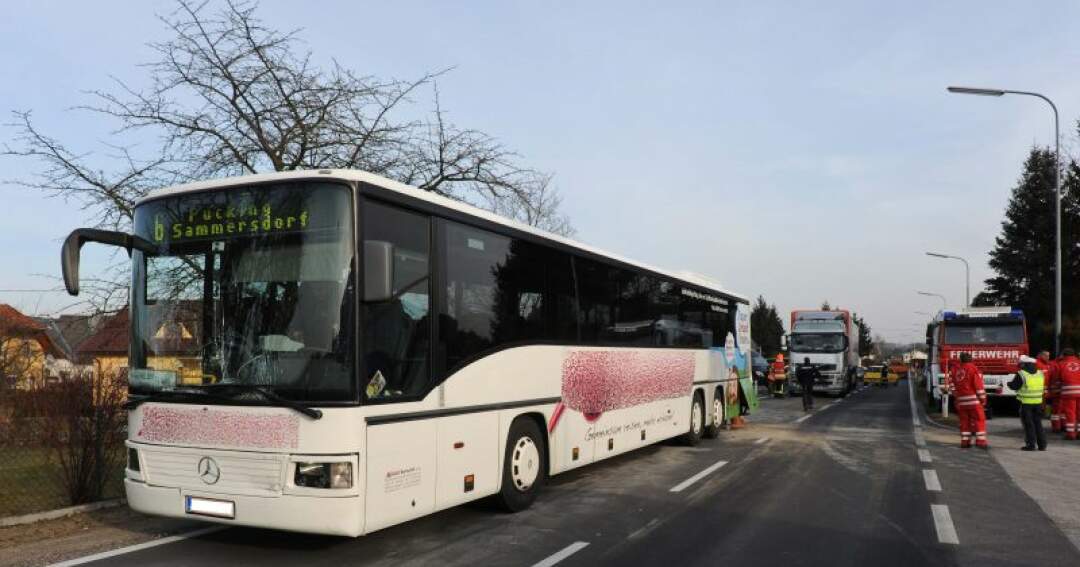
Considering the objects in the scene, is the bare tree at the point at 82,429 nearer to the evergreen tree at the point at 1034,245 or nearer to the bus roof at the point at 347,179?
the bus roof at the point at 347,179

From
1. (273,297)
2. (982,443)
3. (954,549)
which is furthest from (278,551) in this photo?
(982,443)

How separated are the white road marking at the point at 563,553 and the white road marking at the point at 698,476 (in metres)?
2.94

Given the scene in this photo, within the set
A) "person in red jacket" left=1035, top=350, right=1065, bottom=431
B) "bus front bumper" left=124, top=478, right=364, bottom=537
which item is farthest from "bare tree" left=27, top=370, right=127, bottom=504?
"person in red jacket" left=1035, top=350, right=1065, bottom=431

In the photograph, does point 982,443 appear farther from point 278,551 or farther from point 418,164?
point 278,551

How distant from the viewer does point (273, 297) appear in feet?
18.7

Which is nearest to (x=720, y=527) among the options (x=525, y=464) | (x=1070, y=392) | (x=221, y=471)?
(x=525, y=464)

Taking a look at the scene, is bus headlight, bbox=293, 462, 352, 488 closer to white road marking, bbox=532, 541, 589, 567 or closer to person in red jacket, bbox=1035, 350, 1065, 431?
white road marking, bbox=532, 541, 589, 567

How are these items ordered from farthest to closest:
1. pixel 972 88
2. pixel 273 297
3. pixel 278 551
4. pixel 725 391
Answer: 1. pixel 972 88
2. pixel 725 391
3. pixel 278 551
4. pixel 273 297

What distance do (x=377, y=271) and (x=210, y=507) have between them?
221cm

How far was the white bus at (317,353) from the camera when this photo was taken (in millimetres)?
5523

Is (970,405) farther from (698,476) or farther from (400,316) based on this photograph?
(400,316)

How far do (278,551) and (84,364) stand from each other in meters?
4.05

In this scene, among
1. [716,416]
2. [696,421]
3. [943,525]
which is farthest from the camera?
[716,416]

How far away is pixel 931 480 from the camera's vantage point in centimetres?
1009
